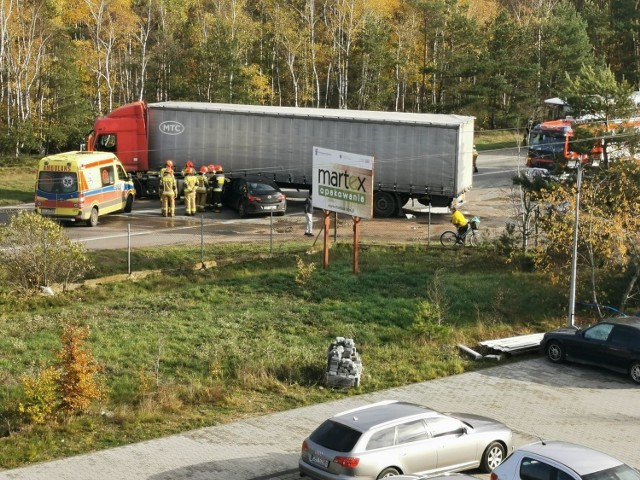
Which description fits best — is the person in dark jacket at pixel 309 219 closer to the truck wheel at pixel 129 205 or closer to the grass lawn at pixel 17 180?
the truck wheel at pixel 129 205

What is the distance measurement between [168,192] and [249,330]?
1384 centimetres

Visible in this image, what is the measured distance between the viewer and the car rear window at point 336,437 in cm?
1370

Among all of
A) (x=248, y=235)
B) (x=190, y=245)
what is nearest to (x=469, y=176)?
(x=248, y=235)

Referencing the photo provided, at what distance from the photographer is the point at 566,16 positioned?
61.4 meters

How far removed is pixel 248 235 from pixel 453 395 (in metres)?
15.5

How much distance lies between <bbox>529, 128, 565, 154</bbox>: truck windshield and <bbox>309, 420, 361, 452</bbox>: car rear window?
103ft

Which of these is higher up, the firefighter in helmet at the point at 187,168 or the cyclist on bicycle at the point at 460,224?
the firefighter in helmet at the point at 187,168

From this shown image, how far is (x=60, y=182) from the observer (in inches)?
1310

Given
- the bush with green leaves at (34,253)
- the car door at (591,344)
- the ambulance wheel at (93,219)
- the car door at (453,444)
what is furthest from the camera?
the ambulance wheel at (93,219)

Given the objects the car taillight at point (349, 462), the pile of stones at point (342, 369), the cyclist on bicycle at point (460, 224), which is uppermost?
the cyclist on bicycle at point (460, 224)

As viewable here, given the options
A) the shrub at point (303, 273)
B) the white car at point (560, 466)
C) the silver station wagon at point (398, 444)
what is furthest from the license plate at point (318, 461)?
the shrub at point (303, 273)

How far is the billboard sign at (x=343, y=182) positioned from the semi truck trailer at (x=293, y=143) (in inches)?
369

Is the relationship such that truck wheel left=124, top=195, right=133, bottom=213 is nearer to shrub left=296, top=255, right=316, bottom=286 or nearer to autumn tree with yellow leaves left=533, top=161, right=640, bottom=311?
shrub left=296, top=255, right=316, bottom=286

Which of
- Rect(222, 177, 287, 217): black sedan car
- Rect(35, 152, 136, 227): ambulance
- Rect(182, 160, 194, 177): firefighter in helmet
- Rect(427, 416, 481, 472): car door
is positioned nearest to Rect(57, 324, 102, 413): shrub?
Rect(427, 416, 481, 472): car door
